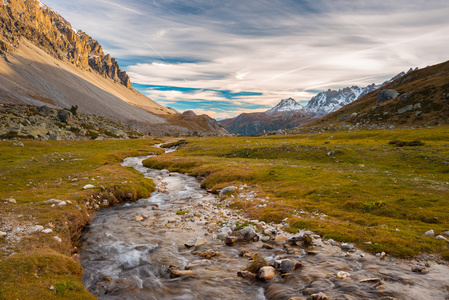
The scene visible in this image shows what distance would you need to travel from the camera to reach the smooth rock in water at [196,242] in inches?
574

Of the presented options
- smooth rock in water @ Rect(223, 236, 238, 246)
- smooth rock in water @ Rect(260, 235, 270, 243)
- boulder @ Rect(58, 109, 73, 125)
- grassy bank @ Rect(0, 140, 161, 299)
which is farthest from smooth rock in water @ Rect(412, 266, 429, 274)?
boulder @ Rect(58, 109, 73, 125)

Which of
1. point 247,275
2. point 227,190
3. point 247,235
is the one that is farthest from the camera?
point 227,190

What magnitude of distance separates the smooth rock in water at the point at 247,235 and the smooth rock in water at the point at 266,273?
12.7 ft

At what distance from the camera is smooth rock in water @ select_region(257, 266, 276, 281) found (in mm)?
10423

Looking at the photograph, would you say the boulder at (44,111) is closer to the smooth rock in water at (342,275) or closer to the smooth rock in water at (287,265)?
the smooth rock in water at (287,265)

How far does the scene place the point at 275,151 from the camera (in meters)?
53.5

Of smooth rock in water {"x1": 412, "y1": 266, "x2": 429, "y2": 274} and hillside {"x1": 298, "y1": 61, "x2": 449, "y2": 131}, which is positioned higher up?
hillside {"x1": 298, "y1": 61, "x2": 449, "y2": 131}

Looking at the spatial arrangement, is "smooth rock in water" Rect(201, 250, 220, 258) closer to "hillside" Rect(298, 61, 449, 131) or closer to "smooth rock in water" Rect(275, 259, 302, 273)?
"smooth rock in water" Rect(275, 259, 302, 273)

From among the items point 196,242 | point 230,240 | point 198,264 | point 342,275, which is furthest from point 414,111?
point 198,264

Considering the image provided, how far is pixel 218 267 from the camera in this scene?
39.1ft

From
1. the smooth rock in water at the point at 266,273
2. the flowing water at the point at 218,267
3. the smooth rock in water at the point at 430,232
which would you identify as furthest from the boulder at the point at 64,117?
the smooth rock in water at the point at 430,232

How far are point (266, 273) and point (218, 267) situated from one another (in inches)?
109

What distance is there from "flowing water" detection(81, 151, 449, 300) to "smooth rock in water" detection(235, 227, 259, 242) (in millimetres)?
495

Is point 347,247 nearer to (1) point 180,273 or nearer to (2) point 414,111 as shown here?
(1) point 180,273
